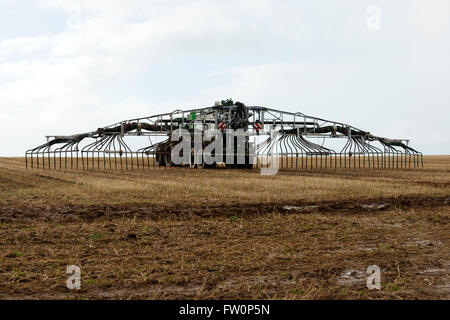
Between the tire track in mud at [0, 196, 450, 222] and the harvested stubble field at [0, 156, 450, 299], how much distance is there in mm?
27

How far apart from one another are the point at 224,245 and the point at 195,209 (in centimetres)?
386

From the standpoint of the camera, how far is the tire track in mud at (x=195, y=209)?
10.3m

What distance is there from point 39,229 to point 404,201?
387 inches

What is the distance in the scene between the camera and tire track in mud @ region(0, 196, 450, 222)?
33.7 feet

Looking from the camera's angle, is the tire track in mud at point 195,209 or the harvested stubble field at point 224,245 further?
the tire track in mud at point 195,209

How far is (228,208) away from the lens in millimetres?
11359

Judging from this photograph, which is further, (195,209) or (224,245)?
(195,209)

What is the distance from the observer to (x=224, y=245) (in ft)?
24.2

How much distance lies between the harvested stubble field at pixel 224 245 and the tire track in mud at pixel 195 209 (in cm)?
3

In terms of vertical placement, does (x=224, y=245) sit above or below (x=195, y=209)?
below

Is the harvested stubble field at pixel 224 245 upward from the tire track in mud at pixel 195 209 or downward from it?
downward

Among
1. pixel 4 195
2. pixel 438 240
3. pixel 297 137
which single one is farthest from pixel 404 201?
pixel 297 137
